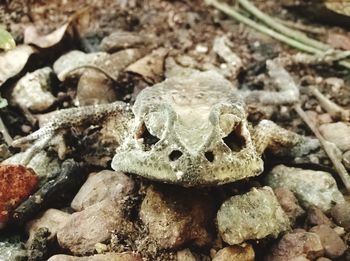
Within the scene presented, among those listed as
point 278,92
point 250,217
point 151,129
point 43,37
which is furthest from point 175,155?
point 43,37

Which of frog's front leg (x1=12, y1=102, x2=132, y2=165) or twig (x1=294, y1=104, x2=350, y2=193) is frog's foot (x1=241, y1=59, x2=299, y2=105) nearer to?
twig (x1=294, y1=104, x2=350, y2=193)

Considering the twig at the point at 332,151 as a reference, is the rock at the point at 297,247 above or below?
above

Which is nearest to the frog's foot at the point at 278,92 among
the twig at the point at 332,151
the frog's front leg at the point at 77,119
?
the twig at the point at 332,151

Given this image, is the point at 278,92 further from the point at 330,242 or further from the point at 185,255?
the point at 185,255

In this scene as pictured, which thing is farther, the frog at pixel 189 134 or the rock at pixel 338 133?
the rock at pixel 338 133

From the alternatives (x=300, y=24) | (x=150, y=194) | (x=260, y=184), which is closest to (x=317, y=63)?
(x=300, y=24)

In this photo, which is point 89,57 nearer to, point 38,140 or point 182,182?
point 38,140

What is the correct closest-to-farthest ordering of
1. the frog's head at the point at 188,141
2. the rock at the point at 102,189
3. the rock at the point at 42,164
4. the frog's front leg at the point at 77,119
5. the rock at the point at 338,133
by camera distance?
1. the frog's head at the point at 188,141
2. the rock at the point at 102,189
3. the rock at the point at 42,164
4. the frog's front leg at the point at 77,119
5. the rock at the point at 338,133

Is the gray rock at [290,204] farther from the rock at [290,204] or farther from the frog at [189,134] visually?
the frog at [189,134]
